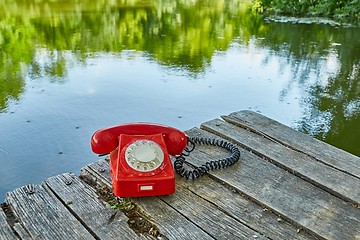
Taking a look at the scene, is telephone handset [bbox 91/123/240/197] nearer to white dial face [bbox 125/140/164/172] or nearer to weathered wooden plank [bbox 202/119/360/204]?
white dial face [bbox 125/140/164/172]

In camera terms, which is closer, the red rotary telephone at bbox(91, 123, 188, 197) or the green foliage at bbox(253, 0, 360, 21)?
the red rotary telephone at bbox(91, 123, 188, 197)

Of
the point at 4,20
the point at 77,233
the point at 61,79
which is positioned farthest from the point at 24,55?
the point at 77,233

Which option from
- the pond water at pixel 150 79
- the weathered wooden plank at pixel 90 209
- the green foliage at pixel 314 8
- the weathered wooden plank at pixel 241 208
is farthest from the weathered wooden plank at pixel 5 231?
the green foliage at pixel 314 8

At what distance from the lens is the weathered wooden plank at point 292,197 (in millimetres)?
846

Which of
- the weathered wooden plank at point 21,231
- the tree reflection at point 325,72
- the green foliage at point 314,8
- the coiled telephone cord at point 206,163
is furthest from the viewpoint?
the green foliage at point 314,8

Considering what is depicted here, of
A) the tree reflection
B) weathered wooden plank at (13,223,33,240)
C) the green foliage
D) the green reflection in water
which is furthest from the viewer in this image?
the green foliage

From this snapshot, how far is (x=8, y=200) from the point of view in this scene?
0.95 metres

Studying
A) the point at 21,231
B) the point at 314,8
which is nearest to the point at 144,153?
the point at 21,231

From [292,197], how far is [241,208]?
0.44ft

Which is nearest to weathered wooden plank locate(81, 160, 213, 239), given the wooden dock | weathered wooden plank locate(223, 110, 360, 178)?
the wooden dock

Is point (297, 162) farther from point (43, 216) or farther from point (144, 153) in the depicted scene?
point (43, 216)

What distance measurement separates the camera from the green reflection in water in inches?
112

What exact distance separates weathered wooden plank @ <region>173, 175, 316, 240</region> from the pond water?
3.45 feet

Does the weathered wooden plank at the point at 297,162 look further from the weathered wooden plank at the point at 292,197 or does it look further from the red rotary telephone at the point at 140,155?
the red rotary telephone at the point at 140,155
